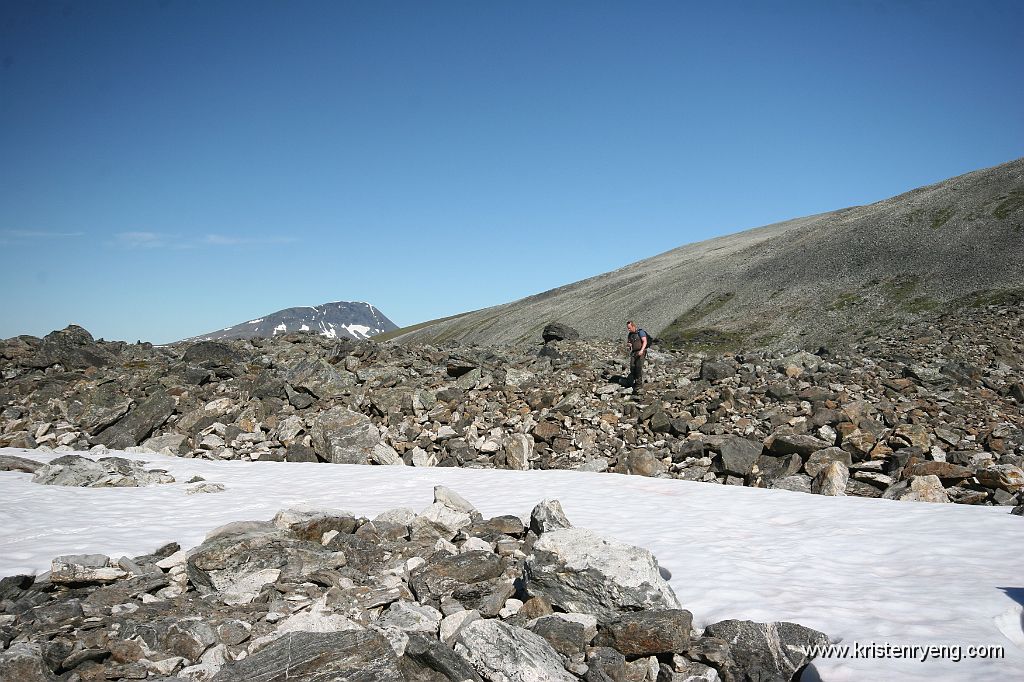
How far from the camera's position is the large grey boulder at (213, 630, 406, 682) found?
5.33m

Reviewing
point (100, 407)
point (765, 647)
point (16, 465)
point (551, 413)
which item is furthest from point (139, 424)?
point (765, 647)

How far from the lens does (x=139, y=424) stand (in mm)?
18906

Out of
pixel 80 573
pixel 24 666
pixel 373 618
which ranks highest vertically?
pixel 80 573

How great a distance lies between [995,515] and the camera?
10.4 metres

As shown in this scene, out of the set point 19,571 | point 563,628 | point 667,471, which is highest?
point 19,571

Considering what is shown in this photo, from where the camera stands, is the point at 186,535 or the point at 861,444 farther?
the point at 861,444

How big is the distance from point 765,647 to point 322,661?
438cm

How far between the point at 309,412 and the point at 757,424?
14627mm

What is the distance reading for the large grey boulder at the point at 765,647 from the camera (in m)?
5.84

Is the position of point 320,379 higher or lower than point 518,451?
higher

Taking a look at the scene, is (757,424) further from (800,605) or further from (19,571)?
(19,571)

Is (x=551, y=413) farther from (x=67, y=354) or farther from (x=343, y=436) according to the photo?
(x=67, y=354)

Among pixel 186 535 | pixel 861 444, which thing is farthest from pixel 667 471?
pixel 186 535

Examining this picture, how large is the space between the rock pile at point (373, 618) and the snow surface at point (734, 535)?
960mm
